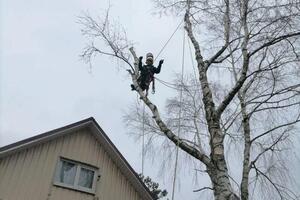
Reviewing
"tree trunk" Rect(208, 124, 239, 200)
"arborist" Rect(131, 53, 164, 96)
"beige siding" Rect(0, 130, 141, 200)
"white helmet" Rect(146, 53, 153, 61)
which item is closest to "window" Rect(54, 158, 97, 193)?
"beige siding" Rect(0, 130, 141, 200)

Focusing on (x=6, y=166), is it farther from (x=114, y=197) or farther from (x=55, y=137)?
(x=114, y=197)

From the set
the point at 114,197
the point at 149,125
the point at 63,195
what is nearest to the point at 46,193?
the point at 63,195

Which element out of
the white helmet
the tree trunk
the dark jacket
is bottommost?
the tree trunk

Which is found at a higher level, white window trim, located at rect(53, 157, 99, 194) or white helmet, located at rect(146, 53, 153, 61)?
white helmet, located at rect(146, 53, 153, 61)

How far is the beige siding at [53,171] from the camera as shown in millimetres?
8023

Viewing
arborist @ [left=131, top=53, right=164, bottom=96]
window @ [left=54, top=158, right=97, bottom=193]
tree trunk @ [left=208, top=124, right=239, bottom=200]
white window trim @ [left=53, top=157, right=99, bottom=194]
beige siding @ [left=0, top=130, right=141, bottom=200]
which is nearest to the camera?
tree trunk @ [left=208, top=124, right=239, bottom=200]

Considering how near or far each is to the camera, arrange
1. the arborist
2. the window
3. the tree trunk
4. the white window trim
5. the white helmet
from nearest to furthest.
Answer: the tree trunk, the arborist, the white helmet, the white window trim, the window

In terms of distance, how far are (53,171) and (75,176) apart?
0.66 m

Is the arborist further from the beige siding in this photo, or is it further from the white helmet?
the beige siding

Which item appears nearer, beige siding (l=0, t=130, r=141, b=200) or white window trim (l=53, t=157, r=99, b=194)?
beige siding (l=0, t=130, r=141, b=200)

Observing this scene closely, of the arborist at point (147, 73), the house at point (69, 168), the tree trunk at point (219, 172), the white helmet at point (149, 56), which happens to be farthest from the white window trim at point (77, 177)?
the tree trunk at point (219, 172)

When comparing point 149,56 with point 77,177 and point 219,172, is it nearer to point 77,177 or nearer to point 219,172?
point 77,177

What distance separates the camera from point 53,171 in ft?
28.5

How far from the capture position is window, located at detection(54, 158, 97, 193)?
29.1 ft
